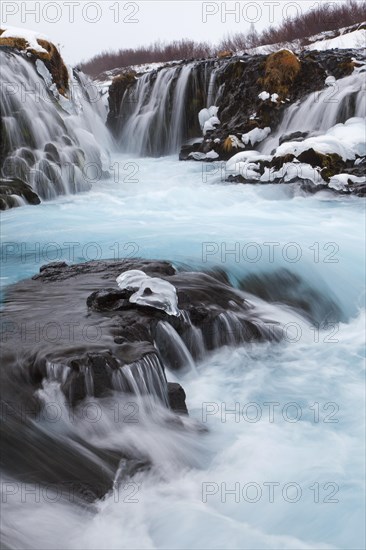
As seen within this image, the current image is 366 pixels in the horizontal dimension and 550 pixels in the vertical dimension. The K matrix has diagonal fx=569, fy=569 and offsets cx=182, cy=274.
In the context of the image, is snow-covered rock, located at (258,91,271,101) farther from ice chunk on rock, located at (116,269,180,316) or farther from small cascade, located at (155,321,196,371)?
small cascade, located at (155,321,196,371)

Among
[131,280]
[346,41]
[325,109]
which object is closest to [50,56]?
[325,109]

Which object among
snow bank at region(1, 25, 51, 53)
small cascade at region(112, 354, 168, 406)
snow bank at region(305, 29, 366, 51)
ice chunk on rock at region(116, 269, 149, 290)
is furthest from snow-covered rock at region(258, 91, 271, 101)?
snow bank at region(305, 29, 366, 51)

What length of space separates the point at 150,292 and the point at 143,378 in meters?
0.93

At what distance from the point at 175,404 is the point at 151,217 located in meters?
4.99

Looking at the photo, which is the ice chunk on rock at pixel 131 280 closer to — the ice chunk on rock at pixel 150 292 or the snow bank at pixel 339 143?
the ice chunk on rock at pixel 150 292

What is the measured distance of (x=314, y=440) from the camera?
11.1 feet

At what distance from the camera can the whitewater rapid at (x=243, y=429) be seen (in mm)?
2645

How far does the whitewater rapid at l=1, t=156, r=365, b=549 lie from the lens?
2.64 m

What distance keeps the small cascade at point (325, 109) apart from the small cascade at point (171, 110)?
2.75m

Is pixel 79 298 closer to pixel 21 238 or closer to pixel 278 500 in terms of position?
pixel 278 500

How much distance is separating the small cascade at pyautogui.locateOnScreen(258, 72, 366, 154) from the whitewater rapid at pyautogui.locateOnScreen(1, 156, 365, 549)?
16.1 feet

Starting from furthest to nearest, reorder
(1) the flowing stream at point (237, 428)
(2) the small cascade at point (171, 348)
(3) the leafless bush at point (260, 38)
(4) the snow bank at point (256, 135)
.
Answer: (3) the leafless bush at point (260, 38) < (4) the snow bank at point (256, 135) < (2) the small cascade at point (171, 348) < (1) the flowing stream at point (237, 428)

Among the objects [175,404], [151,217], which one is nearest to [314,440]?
[175,404]

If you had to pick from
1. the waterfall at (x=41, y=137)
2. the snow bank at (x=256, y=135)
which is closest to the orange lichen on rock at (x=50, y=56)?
the waterfall at (x=41, y=137)
